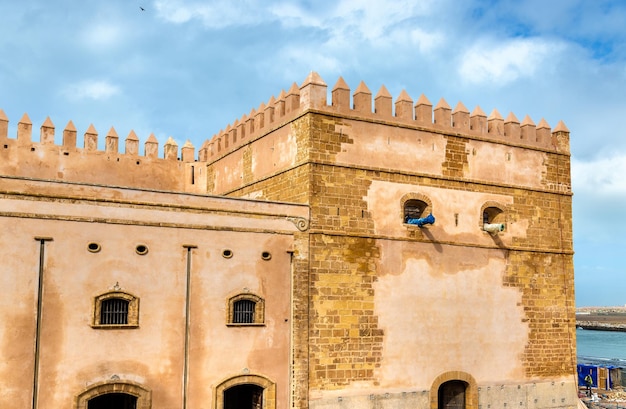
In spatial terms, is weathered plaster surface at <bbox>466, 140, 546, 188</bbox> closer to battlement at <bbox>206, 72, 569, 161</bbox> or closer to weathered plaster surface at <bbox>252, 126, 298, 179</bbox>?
battlement at <bbox>206, 72, 569, 161</bbox>

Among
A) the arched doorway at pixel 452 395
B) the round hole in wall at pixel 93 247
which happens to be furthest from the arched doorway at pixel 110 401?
the arched doorway at pixel 452 395

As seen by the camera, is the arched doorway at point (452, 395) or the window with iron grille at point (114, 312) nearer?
the window with iron grille at point (114, 312)

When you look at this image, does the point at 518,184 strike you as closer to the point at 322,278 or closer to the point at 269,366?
the point at 322,278

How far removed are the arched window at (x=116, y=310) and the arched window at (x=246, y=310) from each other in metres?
2.39

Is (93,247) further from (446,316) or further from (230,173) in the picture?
(446,316)

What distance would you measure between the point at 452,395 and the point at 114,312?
10.2 m

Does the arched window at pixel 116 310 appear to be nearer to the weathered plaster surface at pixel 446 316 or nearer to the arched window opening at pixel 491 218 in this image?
the weathered plaster surface at pixel 446 316

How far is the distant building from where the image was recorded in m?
15.4

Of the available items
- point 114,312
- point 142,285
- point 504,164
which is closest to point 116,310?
point 114,312

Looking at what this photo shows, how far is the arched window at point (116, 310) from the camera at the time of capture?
51.1 feet

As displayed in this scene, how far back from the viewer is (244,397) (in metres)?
19.2

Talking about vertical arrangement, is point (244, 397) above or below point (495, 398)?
above

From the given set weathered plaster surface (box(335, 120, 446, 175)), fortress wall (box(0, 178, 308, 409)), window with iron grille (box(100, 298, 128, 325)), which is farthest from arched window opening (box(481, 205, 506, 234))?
window with iron grille (box(100, 298, 128, 325))

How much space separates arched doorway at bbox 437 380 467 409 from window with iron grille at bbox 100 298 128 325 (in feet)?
31.4
